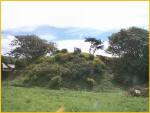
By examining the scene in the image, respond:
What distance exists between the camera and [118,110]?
5.61 meters

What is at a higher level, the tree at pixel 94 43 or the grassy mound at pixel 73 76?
the tree at pixel 94 43

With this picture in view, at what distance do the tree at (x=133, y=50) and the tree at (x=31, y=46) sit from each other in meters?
10.5

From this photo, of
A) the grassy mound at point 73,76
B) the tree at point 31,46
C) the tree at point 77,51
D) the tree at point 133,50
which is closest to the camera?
the grassy mound at point 73,76

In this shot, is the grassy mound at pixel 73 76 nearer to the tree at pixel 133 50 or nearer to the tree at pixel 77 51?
the tree at pixel 77 51

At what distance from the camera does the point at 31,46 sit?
22625 mm

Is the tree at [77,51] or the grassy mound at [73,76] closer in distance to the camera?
the grassy mound at [73,76]

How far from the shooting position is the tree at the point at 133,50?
12.9 metres

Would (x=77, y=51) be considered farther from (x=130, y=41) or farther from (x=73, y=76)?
(x=130, y=41)

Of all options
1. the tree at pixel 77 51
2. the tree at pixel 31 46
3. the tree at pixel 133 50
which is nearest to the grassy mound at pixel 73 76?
the tree at pixel 77 51

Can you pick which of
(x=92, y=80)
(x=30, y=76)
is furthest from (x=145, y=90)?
(x=30, y=76)

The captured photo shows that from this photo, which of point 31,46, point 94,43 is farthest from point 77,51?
point 31,46

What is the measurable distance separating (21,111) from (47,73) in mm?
7864

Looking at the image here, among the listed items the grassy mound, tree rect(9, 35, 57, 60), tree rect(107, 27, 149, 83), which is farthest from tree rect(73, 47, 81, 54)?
tree rect(9, 35, 57, 60)

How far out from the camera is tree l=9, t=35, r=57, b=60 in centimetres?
2212
